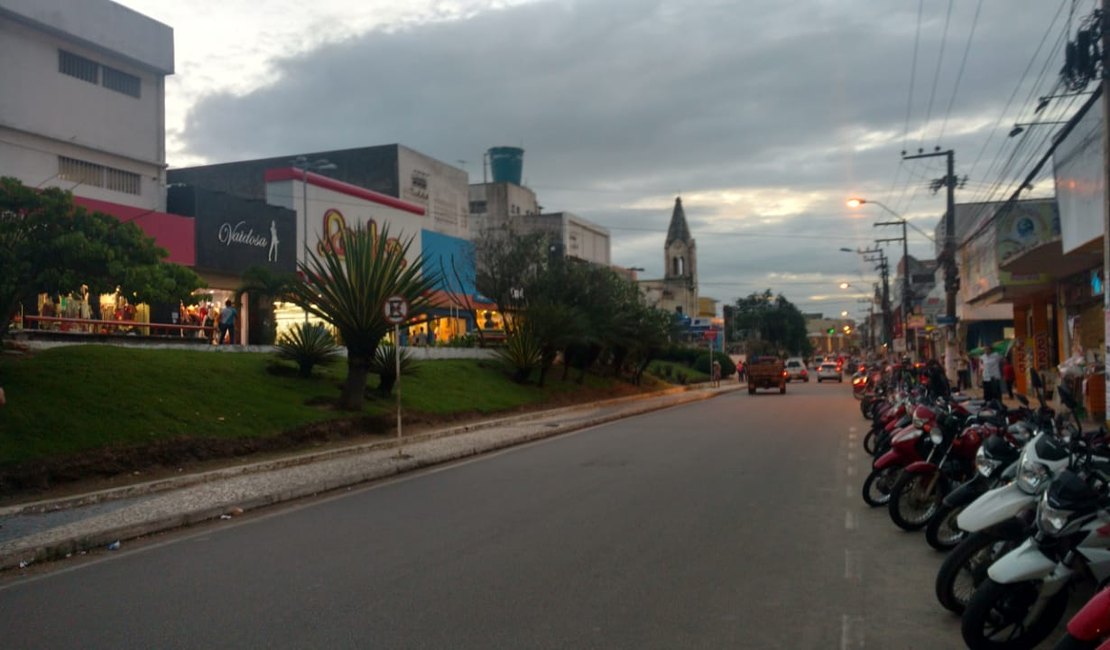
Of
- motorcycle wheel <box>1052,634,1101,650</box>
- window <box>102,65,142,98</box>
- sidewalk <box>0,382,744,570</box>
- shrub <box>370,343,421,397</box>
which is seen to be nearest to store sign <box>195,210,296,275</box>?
window <box>102,65,142,98</box>

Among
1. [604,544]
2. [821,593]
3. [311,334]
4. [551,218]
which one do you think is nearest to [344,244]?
[311,334]

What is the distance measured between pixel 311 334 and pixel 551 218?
173ft

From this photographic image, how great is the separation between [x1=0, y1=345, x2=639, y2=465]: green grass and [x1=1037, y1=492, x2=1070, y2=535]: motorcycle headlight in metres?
12.4

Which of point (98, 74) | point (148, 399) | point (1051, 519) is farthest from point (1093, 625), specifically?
point (98, 74)

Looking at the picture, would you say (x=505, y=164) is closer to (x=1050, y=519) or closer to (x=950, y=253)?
(x=950, y=253)

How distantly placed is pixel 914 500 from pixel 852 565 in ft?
6.46

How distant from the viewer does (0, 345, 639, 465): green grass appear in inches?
567

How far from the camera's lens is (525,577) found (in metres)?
7.96

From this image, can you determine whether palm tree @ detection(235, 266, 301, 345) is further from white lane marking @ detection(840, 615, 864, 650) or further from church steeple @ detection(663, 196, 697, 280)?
church steeple @ detection(663, 196, 697, 280)

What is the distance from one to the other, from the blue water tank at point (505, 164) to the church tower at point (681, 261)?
1289 inches

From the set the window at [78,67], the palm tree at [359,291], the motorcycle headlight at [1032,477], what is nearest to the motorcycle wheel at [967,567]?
the motorcycle headlight at [1032,477]

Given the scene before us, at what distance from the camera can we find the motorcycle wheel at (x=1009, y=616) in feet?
19.2

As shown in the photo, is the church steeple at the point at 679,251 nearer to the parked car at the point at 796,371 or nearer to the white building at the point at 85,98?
the parked car at the point at 796,371

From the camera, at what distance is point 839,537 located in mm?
9758
